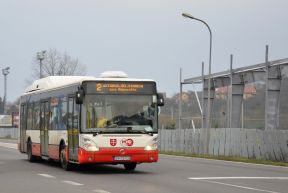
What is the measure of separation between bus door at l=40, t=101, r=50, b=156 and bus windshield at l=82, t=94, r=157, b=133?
4.97 m

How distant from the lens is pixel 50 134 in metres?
24.6

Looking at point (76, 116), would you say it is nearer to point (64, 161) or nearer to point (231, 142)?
point (64, 161)

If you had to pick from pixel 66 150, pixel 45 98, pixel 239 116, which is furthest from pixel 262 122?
pixel 66 150

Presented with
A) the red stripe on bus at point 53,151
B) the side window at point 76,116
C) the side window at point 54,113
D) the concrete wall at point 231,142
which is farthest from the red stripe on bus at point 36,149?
the concrete wall at point 231,142

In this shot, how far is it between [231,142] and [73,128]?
62.7ft

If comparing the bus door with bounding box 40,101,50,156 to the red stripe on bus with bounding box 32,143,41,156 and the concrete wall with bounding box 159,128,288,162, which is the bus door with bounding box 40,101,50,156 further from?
the concrete wall with bounding box 159,128,288,162

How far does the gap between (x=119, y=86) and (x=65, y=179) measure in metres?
3.76

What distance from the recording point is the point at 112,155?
2050 centimetres

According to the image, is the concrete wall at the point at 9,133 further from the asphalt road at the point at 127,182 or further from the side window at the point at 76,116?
the side window at the point at 76,116

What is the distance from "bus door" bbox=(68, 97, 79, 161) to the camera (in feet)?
68.7

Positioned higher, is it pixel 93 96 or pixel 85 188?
pixel 93 96

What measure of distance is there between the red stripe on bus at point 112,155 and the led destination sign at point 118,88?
5.83ft

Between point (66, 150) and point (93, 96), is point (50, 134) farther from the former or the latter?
point (93, 96)

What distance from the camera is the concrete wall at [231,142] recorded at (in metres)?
33.9
